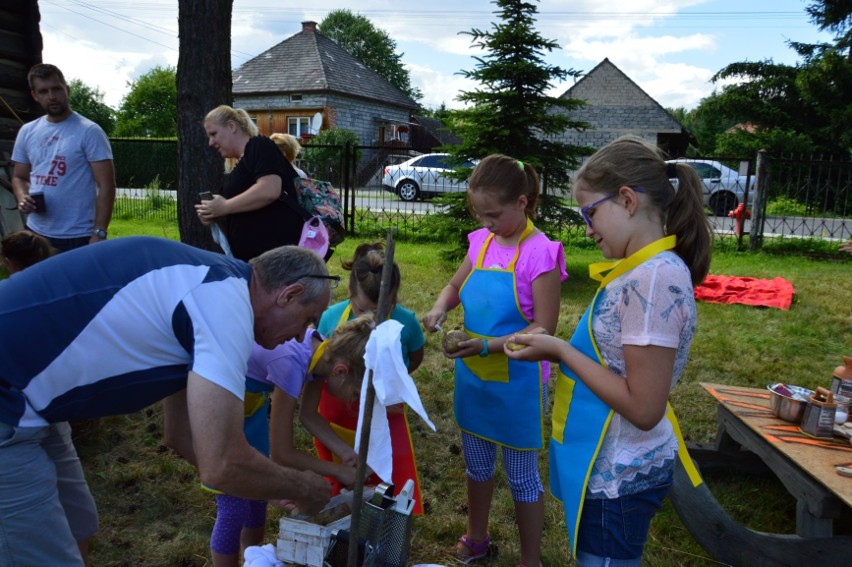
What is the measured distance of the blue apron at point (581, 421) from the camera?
1.67 metres

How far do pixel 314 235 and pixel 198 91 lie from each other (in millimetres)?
1716

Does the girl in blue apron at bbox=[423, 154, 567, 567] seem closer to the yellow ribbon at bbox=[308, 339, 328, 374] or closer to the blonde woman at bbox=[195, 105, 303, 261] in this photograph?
the yellow ribbon at bbox=[308, 339, 328, 374]

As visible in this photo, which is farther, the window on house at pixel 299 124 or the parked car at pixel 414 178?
the window on house at pixel 299 124

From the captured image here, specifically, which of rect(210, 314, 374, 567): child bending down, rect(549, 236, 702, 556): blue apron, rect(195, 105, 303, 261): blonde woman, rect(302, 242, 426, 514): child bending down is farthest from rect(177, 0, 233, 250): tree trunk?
rect(549, 236, 702, 556): blue apron

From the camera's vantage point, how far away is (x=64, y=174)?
4121 millimetres

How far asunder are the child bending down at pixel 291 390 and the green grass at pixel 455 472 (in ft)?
2.07

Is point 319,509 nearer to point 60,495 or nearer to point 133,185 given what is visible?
point 60,495

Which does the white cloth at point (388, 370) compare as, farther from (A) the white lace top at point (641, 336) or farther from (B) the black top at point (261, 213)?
(B) the black top at point (261, 213)

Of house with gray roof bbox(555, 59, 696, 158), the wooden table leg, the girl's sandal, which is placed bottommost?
the girl's sandal

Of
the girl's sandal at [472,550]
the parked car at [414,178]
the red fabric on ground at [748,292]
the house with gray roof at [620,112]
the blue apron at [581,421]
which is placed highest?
the house with gray roof at [620,112]

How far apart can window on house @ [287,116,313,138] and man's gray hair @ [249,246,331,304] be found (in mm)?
29237

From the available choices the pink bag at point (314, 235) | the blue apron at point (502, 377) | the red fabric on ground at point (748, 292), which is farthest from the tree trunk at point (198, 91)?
the red fabric on ground at point (748, 292)

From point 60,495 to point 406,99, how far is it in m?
34.2

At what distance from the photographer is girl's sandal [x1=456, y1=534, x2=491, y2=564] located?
109 inches
